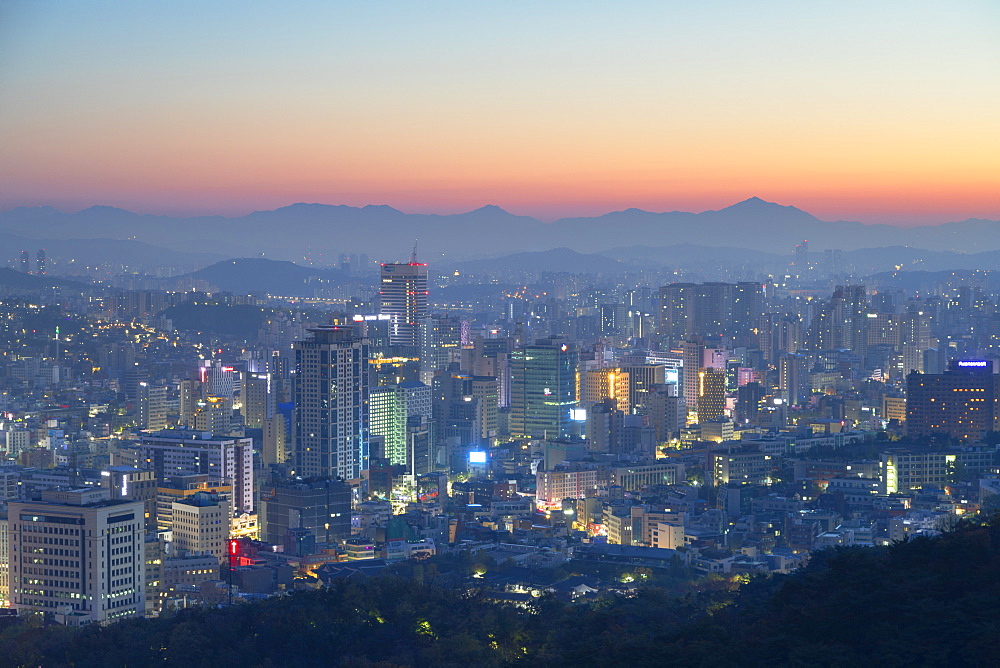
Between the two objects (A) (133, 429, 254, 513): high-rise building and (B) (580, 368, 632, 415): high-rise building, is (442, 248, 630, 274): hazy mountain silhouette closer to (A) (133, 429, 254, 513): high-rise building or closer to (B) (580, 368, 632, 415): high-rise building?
(B) (580, 368, 632, 415): high-rise building

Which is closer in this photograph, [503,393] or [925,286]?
[503,393]

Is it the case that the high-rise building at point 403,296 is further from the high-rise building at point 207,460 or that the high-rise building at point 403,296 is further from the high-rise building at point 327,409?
the high-rise building at point 207,460

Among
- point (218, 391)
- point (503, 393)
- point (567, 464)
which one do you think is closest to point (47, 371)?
point (218, 391)

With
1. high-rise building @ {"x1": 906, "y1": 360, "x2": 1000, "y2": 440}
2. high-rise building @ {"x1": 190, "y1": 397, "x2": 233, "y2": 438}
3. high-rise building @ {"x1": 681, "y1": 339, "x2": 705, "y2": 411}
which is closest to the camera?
high-rise building @ {"x1": 906, "y1": 360, "x2": 1000, "y2": 440}

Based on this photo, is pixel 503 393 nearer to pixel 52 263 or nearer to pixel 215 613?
pixel 52 263

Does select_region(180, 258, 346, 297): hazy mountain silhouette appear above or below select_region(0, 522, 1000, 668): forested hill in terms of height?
above

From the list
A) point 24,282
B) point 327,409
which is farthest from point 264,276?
point 327,409

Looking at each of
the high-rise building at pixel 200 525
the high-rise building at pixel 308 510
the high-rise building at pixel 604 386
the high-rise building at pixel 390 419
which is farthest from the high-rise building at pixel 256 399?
the high-rise building at pixel 200 525

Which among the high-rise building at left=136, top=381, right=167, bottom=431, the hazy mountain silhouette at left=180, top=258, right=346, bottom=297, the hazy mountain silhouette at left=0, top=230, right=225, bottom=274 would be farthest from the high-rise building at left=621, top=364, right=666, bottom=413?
the hazy mountain silhouette at left=180, top=258, right=346, bottom=297

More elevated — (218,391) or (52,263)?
(52,263)
